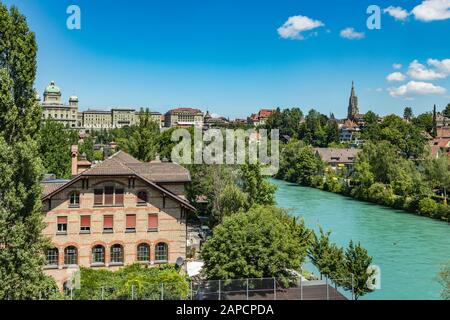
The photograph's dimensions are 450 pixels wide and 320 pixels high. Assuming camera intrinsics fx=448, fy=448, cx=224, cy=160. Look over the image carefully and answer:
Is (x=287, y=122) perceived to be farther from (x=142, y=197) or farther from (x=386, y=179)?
(x=142, y=197)

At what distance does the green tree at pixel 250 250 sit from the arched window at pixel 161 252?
12.6 feet

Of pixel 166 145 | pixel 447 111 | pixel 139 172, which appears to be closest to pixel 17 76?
pixel 139 172

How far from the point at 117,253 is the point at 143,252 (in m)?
1.35

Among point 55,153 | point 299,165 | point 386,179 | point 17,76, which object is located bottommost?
point 386,179

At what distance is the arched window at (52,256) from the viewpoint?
74.8 feet

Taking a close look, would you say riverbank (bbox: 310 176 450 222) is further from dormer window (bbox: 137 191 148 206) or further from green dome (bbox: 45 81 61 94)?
green dome (bbox: 45 81 61 94)

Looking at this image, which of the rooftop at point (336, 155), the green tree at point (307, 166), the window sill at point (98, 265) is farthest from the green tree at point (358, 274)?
the rooftop at point (336, 155)

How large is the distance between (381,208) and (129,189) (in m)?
40.7

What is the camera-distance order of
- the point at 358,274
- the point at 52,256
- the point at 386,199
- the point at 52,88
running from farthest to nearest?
the point at 52,88
the point at 386,199
the point at 52,256
the point at 358,274

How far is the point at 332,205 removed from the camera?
5756cm

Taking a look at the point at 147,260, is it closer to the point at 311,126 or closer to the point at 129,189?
the point at 129,189

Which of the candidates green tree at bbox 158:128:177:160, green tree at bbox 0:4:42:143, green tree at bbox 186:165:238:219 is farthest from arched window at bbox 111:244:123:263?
green tree at bbox 158:128:177:160

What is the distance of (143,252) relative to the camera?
23.9 m

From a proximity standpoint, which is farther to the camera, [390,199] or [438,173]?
[390,199]
